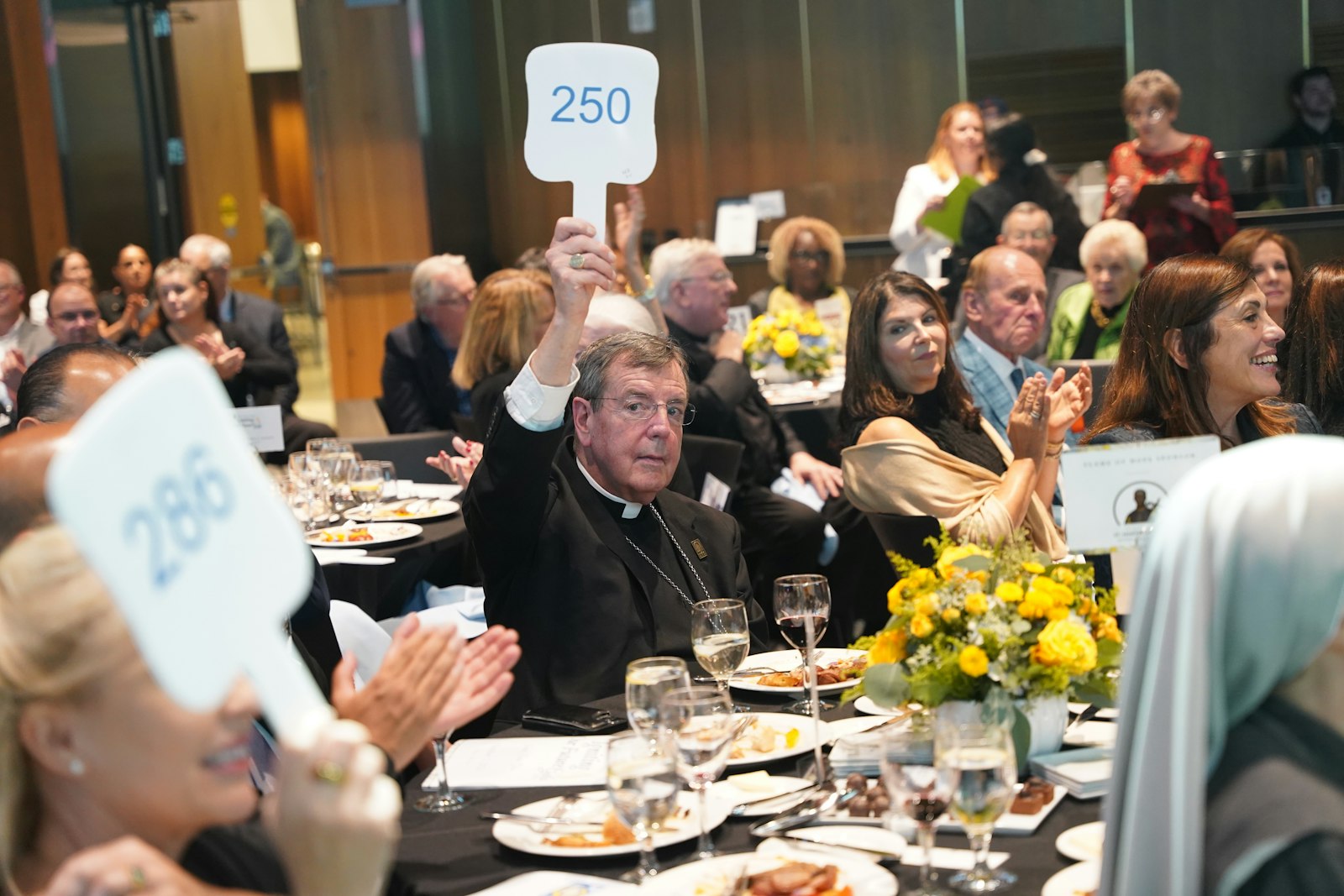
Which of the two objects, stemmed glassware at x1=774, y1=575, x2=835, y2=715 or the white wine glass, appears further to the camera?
stemmed glassware at x1=774, y1=575, x2=835, y2=715

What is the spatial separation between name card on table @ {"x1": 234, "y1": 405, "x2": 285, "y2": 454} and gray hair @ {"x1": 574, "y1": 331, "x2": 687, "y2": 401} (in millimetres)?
2088

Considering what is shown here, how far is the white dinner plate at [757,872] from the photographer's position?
179 centimetres

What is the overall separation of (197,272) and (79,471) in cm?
674

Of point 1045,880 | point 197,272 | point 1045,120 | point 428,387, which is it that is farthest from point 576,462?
point 1045,120

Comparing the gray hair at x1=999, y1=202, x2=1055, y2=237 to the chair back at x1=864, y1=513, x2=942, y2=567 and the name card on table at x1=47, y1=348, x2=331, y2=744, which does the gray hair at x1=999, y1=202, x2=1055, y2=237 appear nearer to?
the chair back at x1=864, y1=513, x2=942, y2=567

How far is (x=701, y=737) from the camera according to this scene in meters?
1.91

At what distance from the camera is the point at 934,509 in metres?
3.90

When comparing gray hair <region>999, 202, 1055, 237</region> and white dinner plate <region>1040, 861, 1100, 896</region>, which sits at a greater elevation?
gray hair <region>999, 202, 1055, 237</region>

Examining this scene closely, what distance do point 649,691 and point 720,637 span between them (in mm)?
422

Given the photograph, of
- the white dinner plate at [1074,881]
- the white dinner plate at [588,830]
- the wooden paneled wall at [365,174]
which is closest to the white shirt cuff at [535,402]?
the white dinner plate at [588,830]

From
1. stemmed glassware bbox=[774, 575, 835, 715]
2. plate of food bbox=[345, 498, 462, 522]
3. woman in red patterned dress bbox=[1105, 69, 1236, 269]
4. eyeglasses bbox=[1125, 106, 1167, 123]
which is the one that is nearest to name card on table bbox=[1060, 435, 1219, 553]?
stemmed glassware bbox=[774, 575, 835, 715]

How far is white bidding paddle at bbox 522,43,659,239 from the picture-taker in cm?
314

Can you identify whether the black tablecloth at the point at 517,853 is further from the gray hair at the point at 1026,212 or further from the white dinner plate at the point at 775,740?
the gray hair at the point at 1026,212

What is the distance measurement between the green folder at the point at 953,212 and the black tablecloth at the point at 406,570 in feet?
14.8
